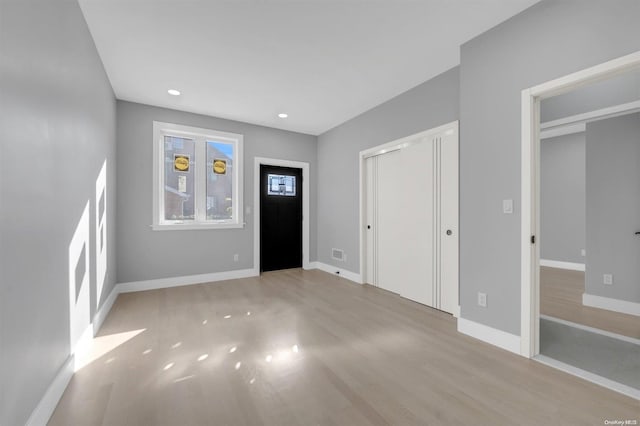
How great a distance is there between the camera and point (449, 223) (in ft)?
10.0

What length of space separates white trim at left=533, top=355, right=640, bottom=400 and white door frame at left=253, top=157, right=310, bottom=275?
155 inches

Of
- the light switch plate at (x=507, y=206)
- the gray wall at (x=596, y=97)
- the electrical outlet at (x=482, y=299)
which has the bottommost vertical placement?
the electrical outlet at (x=482, y=299)

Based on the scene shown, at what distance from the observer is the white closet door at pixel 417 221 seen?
129 inches

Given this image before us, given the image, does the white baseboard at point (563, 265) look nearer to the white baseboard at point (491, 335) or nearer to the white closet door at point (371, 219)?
the white closet door at point (371, 219)

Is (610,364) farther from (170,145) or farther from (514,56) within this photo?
(170,145)

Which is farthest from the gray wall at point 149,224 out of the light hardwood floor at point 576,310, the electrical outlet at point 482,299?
the light hardwood floor at point 576,310

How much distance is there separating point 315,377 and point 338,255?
10.2 ft

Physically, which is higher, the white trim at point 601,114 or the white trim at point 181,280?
the white trim at point 601,114

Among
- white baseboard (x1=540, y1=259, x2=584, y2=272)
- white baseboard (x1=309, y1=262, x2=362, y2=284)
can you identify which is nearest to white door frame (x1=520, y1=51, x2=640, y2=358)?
white baseboard (x1=309, y1=262, x2=362, y2=284)

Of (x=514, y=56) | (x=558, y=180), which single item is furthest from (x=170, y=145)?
(x=558, y=180)

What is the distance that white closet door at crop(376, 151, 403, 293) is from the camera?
3.81m

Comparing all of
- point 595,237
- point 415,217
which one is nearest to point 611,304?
point 595,237

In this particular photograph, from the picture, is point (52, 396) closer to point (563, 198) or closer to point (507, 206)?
point (507, 206)

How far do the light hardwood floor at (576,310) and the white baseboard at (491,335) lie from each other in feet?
4.02
